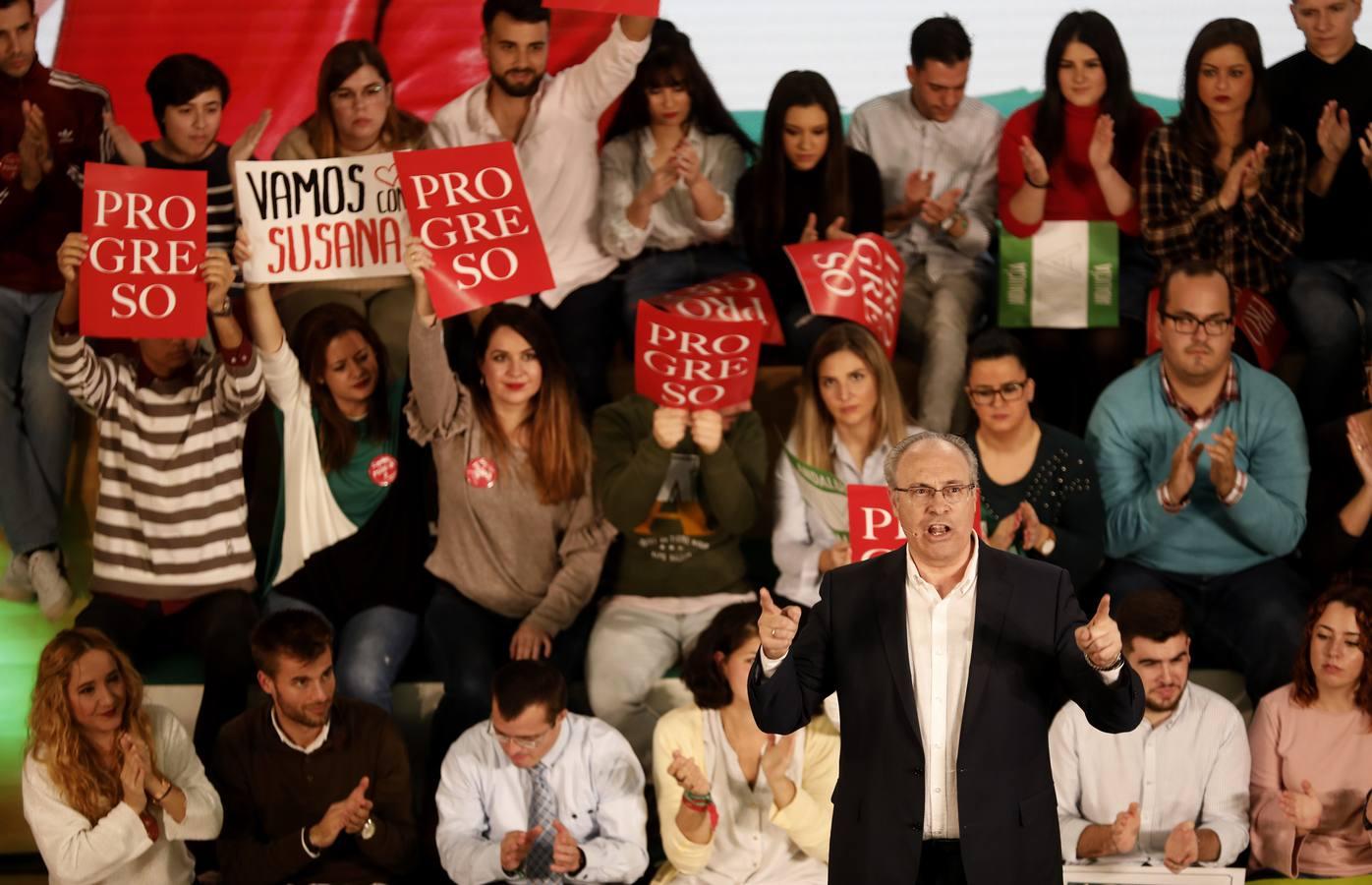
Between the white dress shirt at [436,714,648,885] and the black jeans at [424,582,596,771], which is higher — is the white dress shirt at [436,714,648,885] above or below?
below

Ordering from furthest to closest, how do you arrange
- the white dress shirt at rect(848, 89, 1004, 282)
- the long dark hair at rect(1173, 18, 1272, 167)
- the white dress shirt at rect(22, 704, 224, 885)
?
1. the white dress shirt at rect(848, 89, 1004, 282)
2. the long dark hair at rect(1173, 18, 1272, 167)
3. the white dress shirt at rect(22, 704, 224, 885)

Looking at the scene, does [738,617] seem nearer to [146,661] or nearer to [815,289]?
[815,289]

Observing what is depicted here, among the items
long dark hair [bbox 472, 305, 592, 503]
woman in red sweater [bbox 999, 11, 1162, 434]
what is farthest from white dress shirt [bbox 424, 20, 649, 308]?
woman in red sweater [bbox 999, 11, 1162, 434]

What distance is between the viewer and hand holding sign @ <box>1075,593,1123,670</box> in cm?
244

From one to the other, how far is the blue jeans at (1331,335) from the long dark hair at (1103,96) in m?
0.54

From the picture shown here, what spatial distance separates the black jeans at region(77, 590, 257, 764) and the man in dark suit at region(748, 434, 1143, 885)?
1.93 m

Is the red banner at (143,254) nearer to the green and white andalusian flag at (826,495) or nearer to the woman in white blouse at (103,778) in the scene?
the woman in white blouse at (103,778)

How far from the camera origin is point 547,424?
4.24m

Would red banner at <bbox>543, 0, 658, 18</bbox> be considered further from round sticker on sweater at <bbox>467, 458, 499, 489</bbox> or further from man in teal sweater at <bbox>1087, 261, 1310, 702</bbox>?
man in teal sweater at <bbox>1087, 261, 1310, 702</bbox>

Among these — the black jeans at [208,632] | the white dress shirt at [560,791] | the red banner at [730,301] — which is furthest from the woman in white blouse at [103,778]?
the red banner at [730,301]

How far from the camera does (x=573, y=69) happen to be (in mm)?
4656

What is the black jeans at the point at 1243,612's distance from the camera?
406 cm

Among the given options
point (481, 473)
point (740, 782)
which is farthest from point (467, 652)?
point (740, 782)

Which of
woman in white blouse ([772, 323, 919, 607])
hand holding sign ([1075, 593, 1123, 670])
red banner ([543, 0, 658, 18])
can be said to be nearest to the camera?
hand holding sign ([1075, 593, 1123, 670])
